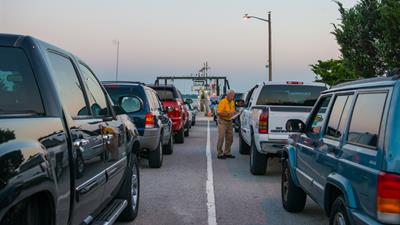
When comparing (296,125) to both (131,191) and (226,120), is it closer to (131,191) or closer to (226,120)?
Answer: (131,191)

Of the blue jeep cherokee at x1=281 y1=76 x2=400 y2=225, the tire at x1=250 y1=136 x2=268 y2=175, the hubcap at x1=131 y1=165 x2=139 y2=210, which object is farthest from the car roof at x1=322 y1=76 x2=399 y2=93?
the tire at x1=250 y1=136 x2=268 y2=175

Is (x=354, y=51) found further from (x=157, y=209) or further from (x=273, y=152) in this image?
(x=157, y=209)

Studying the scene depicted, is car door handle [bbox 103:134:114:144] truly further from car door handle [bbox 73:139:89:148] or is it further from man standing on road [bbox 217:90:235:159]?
man standing on road [bbox 217:90:235:159]

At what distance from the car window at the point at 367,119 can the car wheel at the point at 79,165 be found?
206 centimetres

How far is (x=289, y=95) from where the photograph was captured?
1105 cm

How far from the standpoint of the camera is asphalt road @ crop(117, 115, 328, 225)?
686 cm

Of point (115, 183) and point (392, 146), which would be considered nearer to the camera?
point (392, 146)

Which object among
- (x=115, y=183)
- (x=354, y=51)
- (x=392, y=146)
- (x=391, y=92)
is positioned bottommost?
(x=115, y=183)

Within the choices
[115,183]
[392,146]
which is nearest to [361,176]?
[392,146]

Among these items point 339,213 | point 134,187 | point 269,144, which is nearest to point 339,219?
point 339,213

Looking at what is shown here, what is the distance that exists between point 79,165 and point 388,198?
2114 millimetres

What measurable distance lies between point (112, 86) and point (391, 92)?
8059 millimetres

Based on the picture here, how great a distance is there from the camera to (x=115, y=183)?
18.0 ft

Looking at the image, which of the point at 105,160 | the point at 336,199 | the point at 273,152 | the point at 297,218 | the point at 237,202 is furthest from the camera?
the point at 273,152
